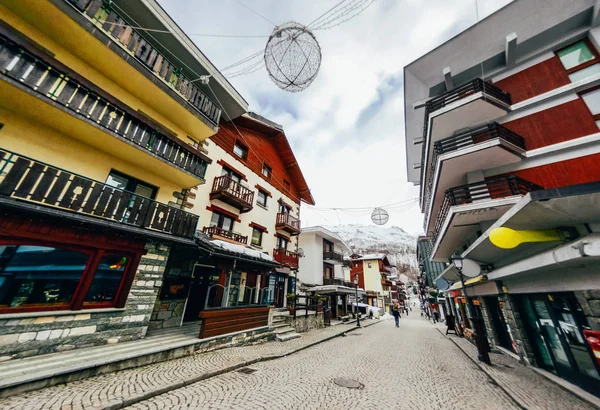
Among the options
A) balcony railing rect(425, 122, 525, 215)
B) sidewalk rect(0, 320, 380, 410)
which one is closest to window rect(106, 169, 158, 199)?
sidewalk rect(0, 320, 380, 410)

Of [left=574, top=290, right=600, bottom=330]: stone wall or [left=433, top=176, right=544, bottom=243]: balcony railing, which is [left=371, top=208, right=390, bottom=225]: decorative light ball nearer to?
[left=433, top=176, right=544, bottom=243]: balcony railing

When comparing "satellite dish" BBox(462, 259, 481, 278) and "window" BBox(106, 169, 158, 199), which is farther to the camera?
"satellite dish" BBox(462, 259, 481, 278)

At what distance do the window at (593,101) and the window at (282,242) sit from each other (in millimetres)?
17756

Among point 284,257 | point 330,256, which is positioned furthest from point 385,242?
point 284,257

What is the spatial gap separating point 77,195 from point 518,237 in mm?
12604

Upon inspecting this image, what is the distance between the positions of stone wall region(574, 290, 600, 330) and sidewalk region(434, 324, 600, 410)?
191 cm

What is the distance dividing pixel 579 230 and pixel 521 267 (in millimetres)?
1845

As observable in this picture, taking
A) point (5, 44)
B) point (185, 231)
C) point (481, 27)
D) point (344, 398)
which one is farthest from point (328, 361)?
point (481, 27)

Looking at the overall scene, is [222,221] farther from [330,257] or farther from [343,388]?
[330,257]

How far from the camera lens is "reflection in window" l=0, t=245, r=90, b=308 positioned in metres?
5.55

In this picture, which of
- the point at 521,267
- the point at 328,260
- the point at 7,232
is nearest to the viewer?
the point at 7,232

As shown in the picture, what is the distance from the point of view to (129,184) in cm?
874

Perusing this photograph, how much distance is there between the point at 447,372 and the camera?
23.5ft

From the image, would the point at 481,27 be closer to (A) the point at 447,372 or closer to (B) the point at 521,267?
(B) the point at 521,267
